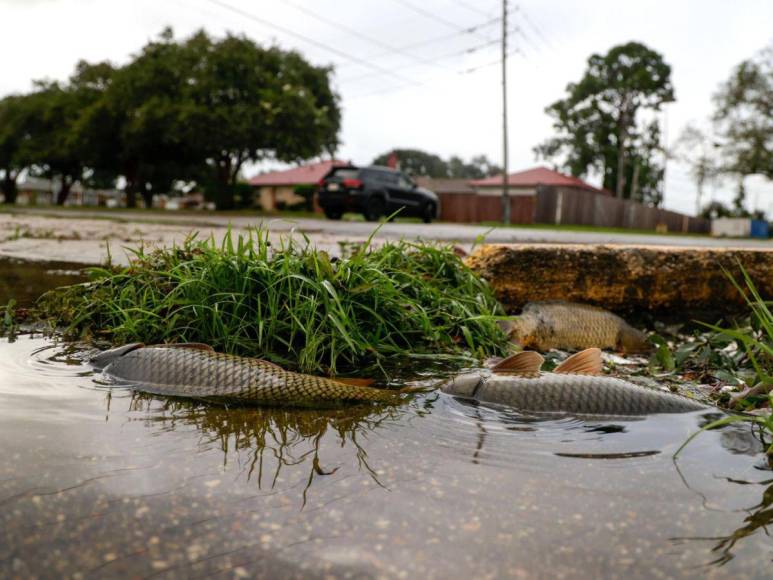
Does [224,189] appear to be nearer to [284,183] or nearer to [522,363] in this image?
[284,183]

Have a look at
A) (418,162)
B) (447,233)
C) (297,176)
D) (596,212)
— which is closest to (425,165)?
(418,162)

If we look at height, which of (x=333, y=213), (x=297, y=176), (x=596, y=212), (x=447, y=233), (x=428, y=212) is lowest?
(x=447, y=233)

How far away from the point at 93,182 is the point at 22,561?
347ft

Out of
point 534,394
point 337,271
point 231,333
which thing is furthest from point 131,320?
point 534,394

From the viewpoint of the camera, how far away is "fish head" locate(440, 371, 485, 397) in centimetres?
247

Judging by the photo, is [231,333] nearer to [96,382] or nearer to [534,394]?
[96,382]

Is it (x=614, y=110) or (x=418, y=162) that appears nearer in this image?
(x=614, y=110)

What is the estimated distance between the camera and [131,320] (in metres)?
3.13

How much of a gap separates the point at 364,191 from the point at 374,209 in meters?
0.69

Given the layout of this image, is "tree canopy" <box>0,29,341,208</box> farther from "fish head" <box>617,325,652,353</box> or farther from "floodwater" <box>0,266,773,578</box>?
"floodwater" <box>0,266,773,578</box>

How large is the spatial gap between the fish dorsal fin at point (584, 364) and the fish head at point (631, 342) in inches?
71.2

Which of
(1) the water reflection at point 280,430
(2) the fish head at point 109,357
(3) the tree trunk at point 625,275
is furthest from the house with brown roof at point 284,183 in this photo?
(1) the water reflection at point 280,430

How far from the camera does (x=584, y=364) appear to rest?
272cm

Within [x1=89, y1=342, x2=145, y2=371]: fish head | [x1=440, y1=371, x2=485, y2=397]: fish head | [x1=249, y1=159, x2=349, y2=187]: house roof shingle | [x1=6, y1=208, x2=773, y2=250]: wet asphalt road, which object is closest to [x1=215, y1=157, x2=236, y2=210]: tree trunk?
[x1=6, y1=208, x2=773, y2=250]: wet asphalt road
